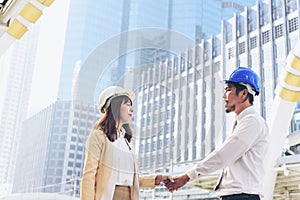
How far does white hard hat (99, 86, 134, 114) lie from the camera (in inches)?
44.1

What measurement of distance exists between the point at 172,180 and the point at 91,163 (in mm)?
325

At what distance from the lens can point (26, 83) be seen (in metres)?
4.93

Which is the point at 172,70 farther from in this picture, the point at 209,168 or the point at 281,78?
the point at 281,78

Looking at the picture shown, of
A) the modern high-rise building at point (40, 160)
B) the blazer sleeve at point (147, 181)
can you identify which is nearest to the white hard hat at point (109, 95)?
the blazer sleeve at point (147, 181)

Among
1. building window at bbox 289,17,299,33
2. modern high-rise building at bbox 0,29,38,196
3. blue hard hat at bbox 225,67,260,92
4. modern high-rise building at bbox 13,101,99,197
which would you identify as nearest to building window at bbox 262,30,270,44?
building window at bbox 289,17,299,33

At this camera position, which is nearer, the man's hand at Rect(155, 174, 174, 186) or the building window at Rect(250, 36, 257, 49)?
the man's hand at Rect(155, 174, 174, 186)

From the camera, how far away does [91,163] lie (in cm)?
118

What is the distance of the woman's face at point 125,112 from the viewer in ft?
3.97

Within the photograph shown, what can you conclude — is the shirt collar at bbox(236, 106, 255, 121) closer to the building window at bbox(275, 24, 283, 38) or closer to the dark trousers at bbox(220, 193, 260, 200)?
the dark trousers at bbox(220, 193, 260, 200)

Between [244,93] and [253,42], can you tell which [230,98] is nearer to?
[244,93]

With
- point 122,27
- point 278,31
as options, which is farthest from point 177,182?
point 278,31

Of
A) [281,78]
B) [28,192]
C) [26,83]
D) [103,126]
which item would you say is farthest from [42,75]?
[103,126]

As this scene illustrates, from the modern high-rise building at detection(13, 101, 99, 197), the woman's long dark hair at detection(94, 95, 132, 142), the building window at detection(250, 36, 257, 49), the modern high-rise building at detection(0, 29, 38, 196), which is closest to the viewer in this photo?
the woman's long dark hair at detection(94, 95, 132, 142)

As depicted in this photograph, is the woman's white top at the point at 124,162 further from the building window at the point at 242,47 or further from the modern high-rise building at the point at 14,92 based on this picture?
the building window at the point at 242,47
